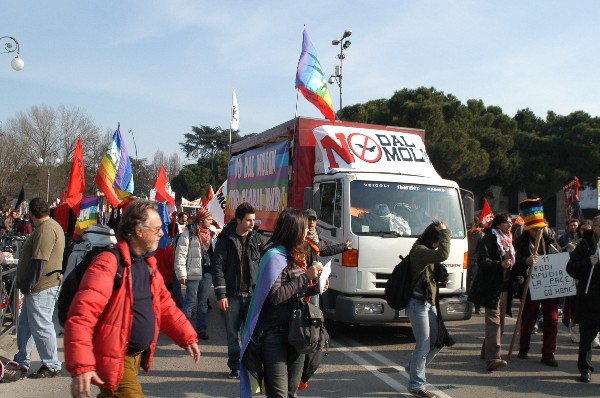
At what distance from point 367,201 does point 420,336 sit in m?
2.85

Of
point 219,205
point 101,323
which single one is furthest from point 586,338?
point 219,205

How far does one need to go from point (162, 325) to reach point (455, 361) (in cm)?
489

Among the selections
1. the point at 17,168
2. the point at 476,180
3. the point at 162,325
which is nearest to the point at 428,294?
the point at 162,325

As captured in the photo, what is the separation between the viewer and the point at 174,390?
6090mm

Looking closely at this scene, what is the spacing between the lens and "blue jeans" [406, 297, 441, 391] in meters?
5.80

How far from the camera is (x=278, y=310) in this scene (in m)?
4.07

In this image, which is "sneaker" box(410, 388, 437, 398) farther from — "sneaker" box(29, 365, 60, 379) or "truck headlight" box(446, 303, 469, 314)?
"sneaker" box(29, 365, 60, 379)

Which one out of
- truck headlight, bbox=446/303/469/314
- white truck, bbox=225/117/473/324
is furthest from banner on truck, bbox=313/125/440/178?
truck headlight, bbox=446/303/469/314

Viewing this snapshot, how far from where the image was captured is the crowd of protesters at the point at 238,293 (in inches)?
124

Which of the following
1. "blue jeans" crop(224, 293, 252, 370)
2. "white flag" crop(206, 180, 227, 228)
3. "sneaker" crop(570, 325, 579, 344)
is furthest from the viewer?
"white flag" crop(206, 180, 227, 228)

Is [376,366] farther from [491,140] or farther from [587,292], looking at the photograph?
[491,140]

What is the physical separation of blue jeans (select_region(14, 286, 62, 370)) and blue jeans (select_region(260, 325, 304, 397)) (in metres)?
3.20

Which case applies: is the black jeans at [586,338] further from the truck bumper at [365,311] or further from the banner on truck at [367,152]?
the banner on truck at [367,152]

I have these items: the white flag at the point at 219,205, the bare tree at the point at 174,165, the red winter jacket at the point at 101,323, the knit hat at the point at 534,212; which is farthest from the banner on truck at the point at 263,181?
the bare tree at the point at 174,165
